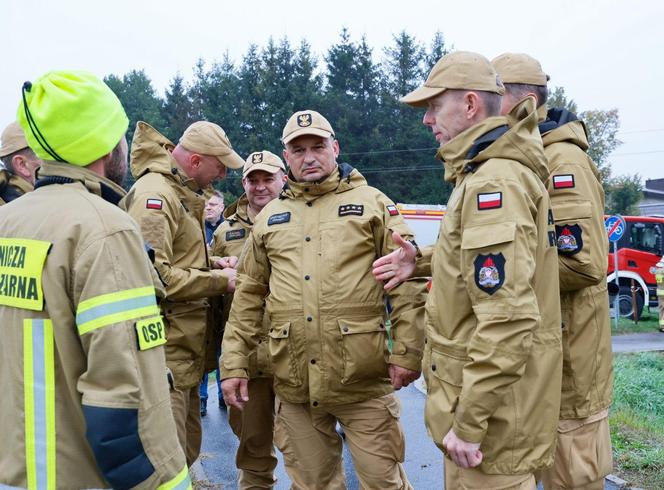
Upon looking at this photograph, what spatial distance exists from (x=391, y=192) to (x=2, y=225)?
39.5 meters

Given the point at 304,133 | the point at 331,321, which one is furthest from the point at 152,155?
the point at 331,321

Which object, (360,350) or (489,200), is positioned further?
(360,350)

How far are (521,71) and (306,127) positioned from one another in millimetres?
1293

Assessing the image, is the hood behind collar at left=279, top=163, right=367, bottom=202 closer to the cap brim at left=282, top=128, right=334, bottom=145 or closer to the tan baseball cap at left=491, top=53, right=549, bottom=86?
the cap brim at left=282, top=128, right=334, bottom=145

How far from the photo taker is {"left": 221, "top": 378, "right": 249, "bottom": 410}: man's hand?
4.08m

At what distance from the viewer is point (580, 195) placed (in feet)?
10.7

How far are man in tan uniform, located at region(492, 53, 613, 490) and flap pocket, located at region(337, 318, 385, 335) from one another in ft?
3.32

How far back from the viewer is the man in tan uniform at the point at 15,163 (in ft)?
14.7

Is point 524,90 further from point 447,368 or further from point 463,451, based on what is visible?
point 463,451

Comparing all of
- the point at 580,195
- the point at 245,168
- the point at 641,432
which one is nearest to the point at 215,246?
the point at 245,168

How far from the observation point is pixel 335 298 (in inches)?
145

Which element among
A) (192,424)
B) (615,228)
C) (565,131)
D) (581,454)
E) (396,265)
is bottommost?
(192,424)

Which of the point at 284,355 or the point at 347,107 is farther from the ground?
the point at 347,107

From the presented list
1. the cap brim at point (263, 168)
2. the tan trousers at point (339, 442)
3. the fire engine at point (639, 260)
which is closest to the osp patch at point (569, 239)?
the tan trousers at point (339, 442)
